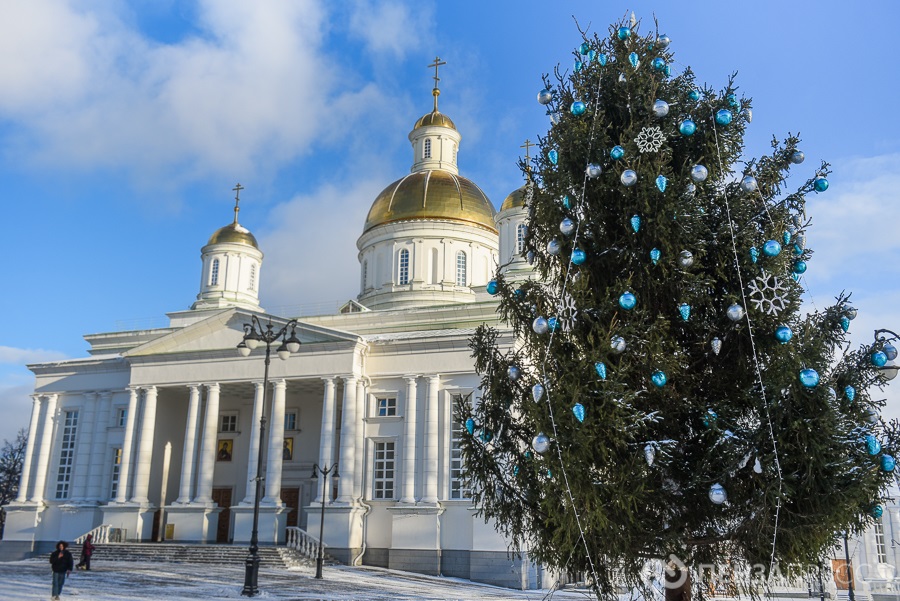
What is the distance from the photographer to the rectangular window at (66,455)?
121 feet

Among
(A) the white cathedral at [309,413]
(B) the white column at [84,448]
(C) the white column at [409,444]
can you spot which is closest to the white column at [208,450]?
(A) the white cathedral at [309,413]

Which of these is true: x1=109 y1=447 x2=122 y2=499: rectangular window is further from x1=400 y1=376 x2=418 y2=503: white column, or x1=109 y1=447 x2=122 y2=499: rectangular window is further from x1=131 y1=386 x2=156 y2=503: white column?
x1=400 y1=376 x2=418 y2=503: white column

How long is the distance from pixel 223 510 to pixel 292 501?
3.11 meters

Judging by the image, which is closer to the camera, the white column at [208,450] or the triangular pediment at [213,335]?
the white column at [208,450]

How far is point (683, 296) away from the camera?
367 inches

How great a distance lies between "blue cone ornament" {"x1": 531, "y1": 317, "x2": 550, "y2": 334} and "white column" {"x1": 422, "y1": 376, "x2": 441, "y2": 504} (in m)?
22.0

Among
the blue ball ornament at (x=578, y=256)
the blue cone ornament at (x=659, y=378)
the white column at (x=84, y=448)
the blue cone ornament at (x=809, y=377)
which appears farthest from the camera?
the white column at (x=84, y=448)

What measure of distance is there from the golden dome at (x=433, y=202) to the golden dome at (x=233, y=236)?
6126mm

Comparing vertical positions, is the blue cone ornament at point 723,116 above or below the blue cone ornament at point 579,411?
above

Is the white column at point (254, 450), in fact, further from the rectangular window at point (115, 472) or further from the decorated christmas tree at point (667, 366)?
the decorated christmas tree at point (667, 366)

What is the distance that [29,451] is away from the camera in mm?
37469

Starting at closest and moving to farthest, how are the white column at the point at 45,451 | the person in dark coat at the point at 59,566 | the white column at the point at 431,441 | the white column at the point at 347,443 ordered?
the person in dark coat at the point at 59,566
the white column at the point at 431,441
the white column at the point at 347,443
the white column at the point at 45,451

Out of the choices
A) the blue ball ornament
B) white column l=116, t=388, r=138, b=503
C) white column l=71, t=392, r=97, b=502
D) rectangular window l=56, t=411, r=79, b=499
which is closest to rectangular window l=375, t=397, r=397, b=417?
white column l=116, t=388, r=138, b=503

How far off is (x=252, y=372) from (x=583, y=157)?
1008 inches
